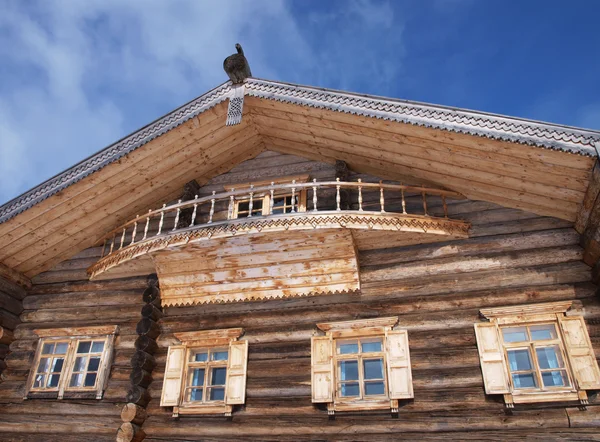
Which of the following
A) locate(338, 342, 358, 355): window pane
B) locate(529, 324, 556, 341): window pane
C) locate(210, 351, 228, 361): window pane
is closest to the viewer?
locate(529, 324, 556, 341): window pane

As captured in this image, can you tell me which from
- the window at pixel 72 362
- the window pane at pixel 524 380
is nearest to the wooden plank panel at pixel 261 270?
the window at pixel 72 362

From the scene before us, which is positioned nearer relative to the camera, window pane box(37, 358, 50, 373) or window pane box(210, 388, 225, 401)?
window pane box(210, 388, 225, 401)

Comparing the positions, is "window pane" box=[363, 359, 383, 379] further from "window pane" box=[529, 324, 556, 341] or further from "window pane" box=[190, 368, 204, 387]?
"window pane" box=[190, 368, 204, 387]

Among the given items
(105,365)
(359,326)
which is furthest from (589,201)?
(105,365)

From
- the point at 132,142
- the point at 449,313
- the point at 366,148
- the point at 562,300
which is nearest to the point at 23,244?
the point at 132,142

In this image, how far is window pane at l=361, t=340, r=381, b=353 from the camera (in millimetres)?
9109

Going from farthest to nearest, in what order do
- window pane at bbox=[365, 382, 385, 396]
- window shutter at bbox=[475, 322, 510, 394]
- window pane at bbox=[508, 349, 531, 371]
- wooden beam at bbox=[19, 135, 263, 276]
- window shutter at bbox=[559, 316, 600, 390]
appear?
wooden beam at bbox=[19, 135, 263, 276] → window pane at bbox=[365, 382, 385, 396] → window pane at bbox=[508, 349, 531, 371] → window shutter at bbox=[475, 322, 510, 394] → window shutter at bbox=[559, 316, 600, 390]

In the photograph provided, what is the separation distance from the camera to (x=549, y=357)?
8.16 metres

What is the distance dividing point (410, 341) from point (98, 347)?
21.6ft

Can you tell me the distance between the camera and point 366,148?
10.4 meters

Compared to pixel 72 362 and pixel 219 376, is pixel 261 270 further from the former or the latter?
pixel 72 362

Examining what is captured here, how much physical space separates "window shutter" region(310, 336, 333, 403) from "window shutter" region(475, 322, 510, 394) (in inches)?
99.7

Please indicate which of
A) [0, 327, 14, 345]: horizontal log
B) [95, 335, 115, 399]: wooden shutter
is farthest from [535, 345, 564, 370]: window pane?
[0, 327, 14, 345]: horizontal log

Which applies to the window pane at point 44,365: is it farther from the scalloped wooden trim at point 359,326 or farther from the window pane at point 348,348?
the window pane at point 348,348
